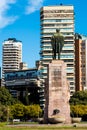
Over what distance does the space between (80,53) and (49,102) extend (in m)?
113

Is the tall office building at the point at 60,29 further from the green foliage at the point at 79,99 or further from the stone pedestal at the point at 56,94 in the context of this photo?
Result: the stone pedestal at the point at 56,94

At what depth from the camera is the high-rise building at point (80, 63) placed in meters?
186

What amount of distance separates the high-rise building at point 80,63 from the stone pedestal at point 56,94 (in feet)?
341

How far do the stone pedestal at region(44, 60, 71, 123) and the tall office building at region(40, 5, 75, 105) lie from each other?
3527 inches

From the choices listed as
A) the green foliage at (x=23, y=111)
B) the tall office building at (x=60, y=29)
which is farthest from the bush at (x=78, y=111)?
the tall office building at (x=60, y=29)

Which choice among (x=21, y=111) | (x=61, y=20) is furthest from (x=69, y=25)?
(x=21, y=111)

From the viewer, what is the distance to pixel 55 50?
85.4 m

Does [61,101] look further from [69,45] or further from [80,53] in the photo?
[80,53]

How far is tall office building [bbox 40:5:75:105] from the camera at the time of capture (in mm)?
172500

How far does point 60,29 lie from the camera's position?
173 metres

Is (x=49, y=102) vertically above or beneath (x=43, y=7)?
beneath

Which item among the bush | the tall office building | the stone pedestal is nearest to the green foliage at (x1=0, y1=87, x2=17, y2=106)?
the bush

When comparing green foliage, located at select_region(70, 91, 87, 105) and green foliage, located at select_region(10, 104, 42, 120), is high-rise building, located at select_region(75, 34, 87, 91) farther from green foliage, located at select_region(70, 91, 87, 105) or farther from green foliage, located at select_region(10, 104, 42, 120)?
green foliage, located at select_region(10, 104, 42, 120)

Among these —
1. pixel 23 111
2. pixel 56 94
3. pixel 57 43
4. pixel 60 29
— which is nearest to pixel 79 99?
pixel 23 111
